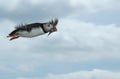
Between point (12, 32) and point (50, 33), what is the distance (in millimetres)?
8769

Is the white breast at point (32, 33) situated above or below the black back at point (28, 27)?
below

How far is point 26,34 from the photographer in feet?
192

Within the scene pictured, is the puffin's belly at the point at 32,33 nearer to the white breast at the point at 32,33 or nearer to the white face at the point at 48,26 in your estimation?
the white breast at the point at 32,33

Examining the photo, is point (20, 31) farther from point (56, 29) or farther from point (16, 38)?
point (56, 29)

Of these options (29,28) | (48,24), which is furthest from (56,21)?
(29,28)

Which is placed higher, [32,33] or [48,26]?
[48,26]

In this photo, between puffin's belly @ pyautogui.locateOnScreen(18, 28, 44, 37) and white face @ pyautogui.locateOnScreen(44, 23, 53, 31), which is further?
white face @ pyautogui.locateOnScreen(44, 23, 53, 31)

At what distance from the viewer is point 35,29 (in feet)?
191

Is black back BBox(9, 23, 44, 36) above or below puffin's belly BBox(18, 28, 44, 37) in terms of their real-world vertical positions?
above

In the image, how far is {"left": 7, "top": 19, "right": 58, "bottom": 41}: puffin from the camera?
5753 centimetres

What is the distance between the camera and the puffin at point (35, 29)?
57531 millimetres

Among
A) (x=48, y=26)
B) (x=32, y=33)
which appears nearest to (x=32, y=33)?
(x=32, y=33)

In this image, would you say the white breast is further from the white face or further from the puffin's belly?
the white face

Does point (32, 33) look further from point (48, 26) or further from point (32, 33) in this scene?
point (48, 26)
